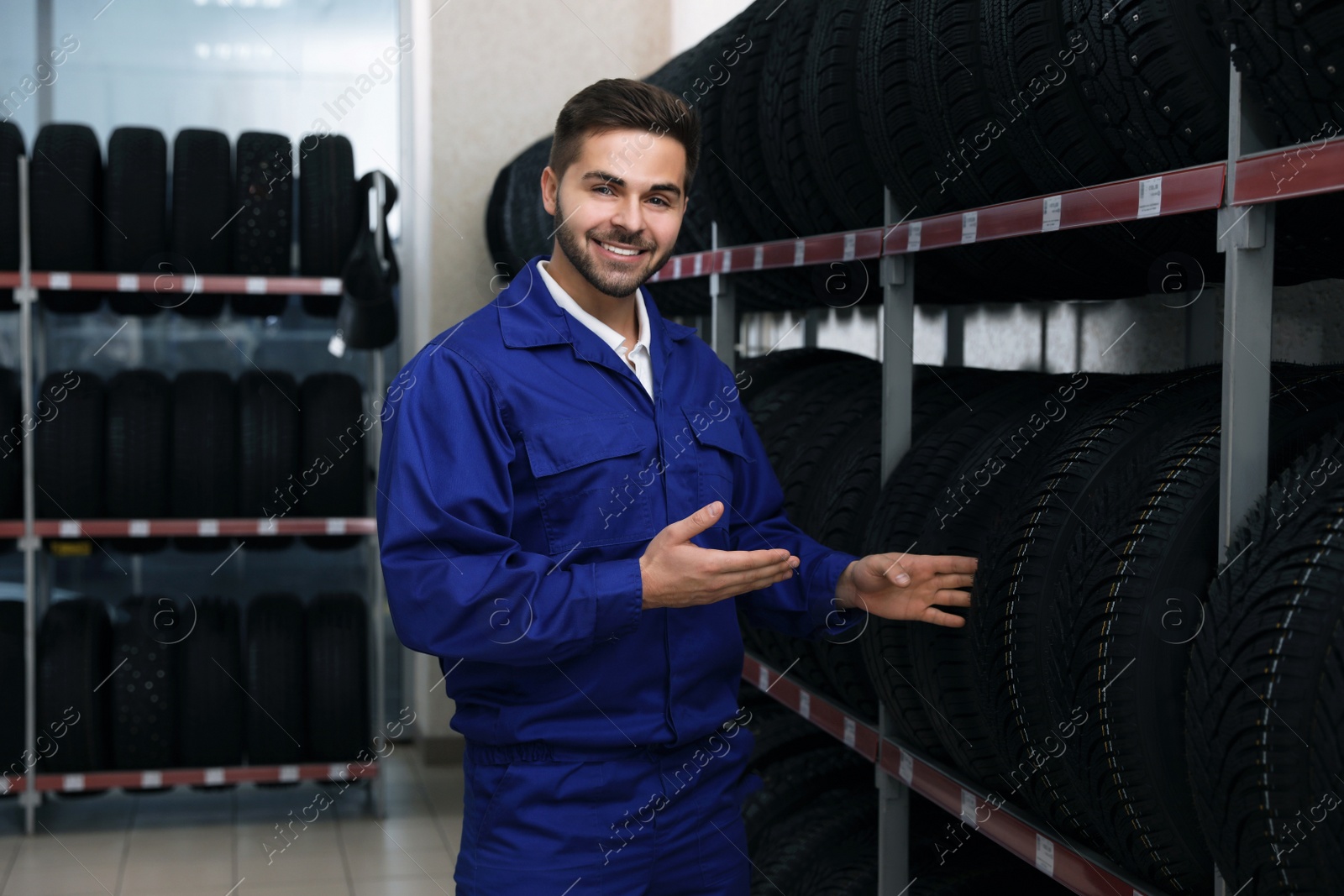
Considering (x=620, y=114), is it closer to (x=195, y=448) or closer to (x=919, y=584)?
(x=919, y=584)

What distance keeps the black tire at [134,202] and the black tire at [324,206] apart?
49 centimetres

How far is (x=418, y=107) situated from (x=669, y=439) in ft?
13.1

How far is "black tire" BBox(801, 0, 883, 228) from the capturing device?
232 centimetres

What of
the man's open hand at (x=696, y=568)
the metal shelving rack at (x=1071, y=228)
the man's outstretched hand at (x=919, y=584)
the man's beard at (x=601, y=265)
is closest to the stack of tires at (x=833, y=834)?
the metal shelving rack at (x=1071, y=228)

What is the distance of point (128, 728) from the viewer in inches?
177

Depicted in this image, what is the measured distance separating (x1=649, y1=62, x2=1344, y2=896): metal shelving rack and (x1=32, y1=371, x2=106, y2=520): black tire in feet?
9.04

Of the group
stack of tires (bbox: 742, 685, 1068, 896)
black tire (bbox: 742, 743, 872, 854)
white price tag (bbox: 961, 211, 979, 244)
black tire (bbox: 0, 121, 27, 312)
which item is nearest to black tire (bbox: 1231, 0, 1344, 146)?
white price tag (bbox: 961, 211, 979, 244)

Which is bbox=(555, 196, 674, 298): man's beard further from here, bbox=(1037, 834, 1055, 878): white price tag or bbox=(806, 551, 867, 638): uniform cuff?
bbox=(1037, 834, 1055, 878): white price tag

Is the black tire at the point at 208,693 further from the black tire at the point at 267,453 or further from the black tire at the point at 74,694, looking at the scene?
the black tire at the point at 267,453

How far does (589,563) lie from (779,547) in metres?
0.40

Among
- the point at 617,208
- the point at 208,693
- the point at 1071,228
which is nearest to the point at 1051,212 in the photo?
the point at 1071,228

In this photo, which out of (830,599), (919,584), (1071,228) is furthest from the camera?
(830,599)

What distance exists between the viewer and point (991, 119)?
1944 millimetres

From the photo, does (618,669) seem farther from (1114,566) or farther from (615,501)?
(1114,566)
